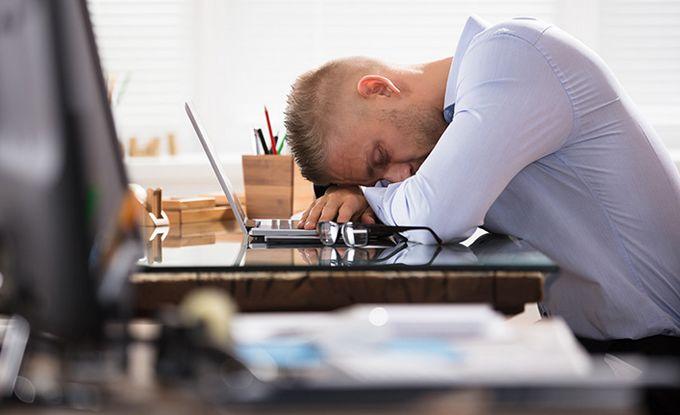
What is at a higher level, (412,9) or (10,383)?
(412,9)

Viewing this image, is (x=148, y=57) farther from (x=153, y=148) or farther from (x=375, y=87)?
(x=375, y=87)

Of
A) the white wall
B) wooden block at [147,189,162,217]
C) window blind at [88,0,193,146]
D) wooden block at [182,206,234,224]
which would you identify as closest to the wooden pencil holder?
wooden block at [182,206,234,224]

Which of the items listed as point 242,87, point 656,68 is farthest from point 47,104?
point 656,68

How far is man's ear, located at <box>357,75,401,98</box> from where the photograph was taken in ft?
5.68

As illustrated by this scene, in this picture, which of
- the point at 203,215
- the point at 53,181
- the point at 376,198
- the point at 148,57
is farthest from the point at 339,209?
the point at 148,57

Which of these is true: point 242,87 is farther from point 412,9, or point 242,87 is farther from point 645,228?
point 645,228

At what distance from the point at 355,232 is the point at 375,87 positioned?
0.42 m

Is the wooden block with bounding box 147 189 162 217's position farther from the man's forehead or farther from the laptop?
the man's forehead

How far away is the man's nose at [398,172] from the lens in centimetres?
174

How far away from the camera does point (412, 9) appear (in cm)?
362

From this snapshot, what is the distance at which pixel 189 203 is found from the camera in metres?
2.01

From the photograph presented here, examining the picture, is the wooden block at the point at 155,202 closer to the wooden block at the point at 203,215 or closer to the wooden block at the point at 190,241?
the wooden block at the point at 203,215

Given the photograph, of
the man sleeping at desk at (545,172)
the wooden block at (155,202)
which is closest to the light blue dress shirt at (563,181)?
the man sleeping at desk at (545,172)

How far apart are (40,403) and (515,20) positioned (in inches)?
45.6
